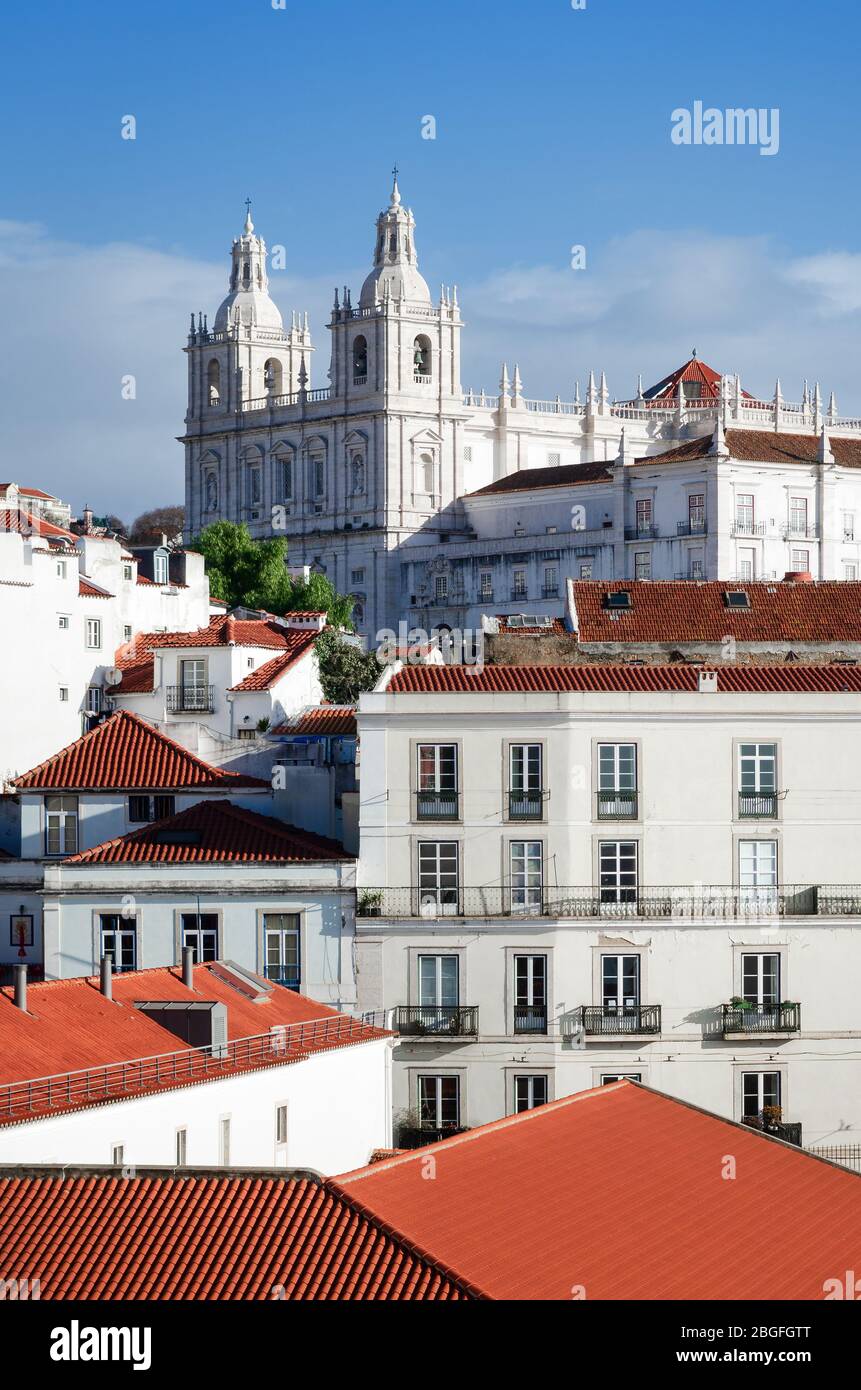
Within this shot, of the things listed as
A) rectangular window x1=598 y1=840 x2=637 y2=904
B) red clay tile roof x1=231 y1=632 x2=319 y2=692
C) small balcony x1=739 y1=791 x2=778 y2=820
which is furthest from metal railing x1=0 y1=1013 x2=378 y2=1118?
red clay tile roof x1=231 y1=632 x2=319 y2=692

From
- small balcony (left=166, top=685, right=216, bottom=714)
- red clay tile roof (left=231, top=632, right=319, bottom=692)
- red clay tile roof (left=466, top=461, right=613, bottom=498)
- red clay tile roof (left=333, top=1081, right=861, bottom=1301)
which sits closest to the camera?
red clay tile roof (left=333, top=1081, right=861, bottom=1301)

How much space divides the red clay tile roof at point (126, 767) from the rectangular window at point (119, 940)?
585cm

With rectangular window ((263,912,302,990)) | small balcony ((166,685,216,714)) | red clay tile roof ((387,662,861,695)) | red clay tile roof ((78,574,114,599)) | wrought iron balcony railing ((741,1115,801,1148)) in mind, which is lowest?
wrought iron balcony railing ((741,1115,801,1148))

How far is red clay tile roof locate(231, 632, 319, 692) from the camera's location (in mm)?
63281

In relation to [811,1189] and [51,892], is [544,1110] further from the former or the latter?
[51,892]

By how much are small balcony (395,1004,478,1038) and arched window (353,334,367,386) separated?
10606 centimetres

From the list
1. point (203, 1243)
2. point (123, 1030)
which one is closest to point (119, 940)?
point (123, 1030)

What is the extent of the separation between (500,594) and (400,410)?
1742 cm

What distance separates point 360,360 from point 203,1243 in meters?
128

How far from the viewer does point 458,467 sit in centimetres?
15100

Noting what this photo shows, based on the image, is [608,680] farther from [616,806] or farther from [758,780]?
[758,780]

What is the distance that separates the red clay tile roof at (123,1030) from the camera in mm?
35344

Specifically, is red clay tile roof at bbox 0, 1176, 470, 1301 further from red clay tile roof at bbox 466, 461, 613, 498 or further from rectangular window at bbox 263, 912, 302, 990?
red clay tile roof at bbox 466, 461, 613, 498
